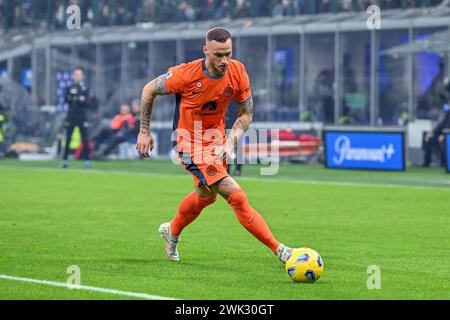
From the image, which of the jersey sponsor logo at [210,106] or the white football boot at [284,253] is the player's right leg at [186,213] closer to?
the jersey sponsor logo at [210,106]

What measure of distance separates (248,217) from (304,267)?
3.00 ft

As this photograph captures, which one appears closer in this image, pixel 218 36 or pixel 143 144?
pixel 218 36

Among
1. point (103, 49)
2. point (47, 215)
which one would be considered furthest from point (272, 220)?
point (103, 49)

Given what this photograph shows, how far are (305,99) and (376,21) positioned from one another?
5.16 metres

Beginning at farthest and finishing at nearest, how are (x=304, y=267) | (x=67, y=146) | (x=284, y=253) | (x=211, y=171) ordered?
(x=67, y=146) → (x=211, y=171) → (x=284, y=253) → (x=304, y=267)

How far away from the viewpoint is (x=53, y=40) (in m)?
44.8

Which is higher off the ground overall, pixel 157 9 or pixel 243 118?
pixel 157 9

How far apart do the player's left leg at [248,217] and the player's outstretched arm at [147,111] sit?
2.50 feet

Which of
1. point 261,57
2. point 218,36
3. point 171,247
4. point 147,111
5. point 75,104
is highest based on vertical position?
point 261,57

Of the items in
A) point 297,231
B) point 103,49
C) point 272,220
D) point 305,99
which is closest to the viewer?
point 297,231

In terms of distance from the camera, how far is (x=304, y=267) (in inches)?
382

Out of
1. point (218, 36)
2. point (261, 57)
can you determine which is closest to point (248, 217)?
point (218, 36)

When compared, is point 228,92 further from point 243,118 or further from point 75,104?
point 75,104
